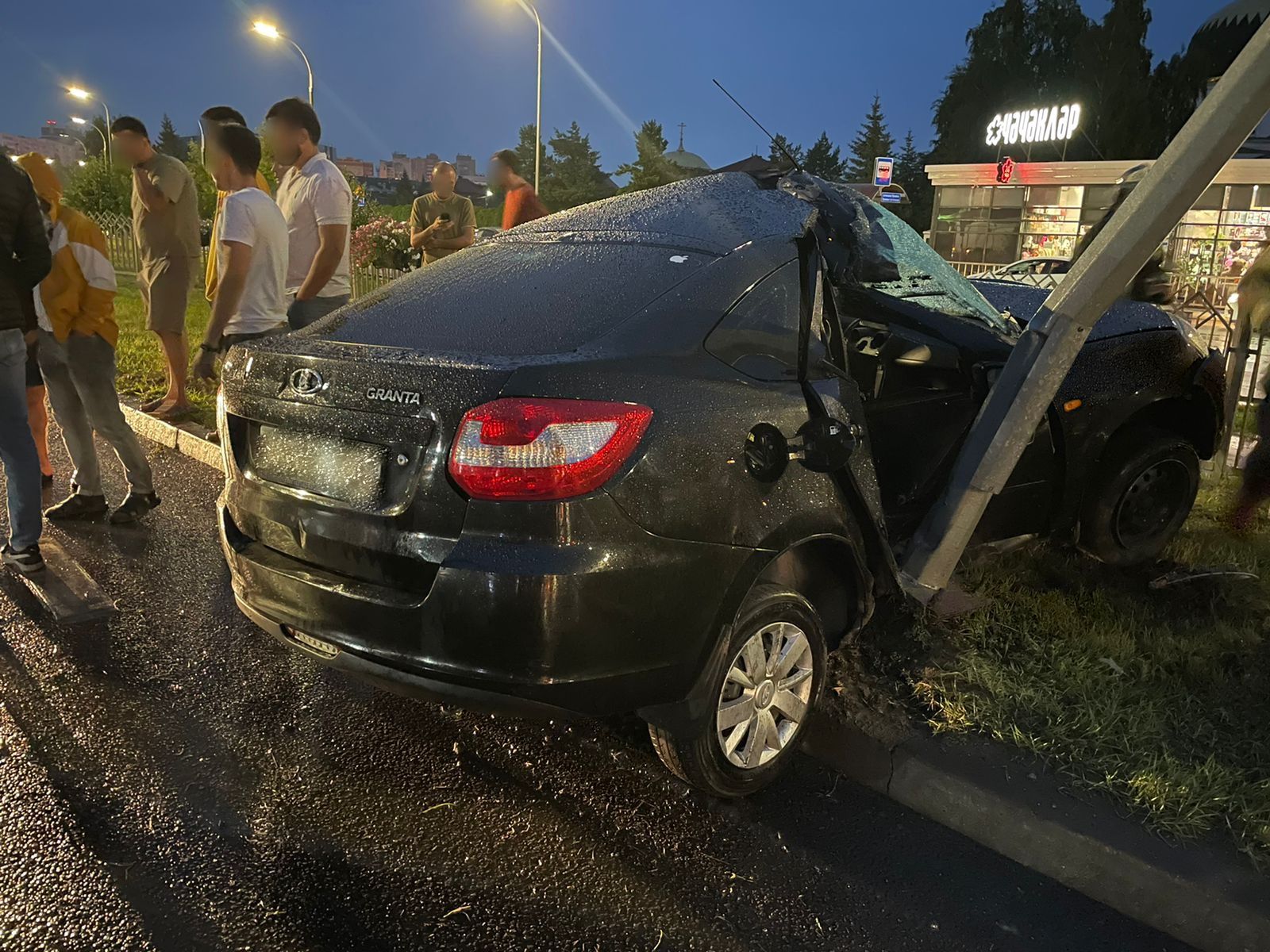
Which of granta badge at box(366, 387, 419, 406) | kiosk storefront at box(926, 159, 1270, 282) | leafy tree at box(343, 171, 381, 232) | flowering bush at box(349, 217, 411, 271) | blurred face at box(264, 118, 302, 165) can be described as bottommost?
granta badge at box(366, 387, 419, 406)

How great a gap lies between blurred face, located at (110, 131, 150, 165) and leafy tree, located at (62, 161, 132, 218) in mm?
27017

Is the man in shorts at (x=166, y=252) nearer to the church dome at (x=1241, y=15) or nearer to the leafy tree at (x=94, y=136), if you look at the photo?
the church dome at (x=1241, y=15)

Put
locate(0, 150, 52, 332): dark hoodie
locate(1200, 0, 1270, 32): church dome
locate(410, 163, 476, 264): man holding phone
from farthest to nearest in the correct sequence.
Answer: locate(1200, 0, 1270, 32): church dome
locate(410, 163, 476, 264): man holding phone
locate(0, 150, 52, 332): dark hoodie

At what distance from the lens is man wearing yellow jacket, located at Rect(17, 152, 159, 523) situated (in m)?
4.57

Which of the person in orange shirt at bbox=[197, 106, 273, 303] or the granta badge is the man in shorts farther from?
the granta badge

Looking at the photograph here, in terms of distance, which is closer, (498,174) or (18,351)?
(18,351)

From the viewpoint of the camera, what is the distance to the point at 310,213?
4930mm

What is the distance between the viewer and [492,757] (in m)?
2.96

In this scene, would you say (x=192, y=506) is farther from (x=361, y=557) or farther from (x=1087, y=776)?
(x=1087, y=776)

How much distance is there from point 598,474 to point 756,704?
96cm

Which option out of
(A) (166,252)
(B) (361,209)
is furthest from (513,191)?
(B) (361,209)

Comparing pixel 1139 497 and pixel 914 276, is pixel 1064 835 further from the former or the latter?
pixel 1139 497

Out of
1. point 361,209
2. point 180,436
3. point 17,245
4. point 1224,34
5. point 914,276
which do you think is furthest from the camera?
point 1224,34

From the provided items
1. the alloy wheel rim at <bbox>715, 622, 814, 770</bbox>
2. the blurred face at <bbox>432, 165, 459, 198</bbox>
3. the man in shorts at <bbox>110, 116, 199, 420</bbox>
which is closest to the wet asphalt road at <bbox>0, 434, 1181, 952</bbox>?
the alloy wheel rim at <bbox>715, 622, 814, 770</bbox>
